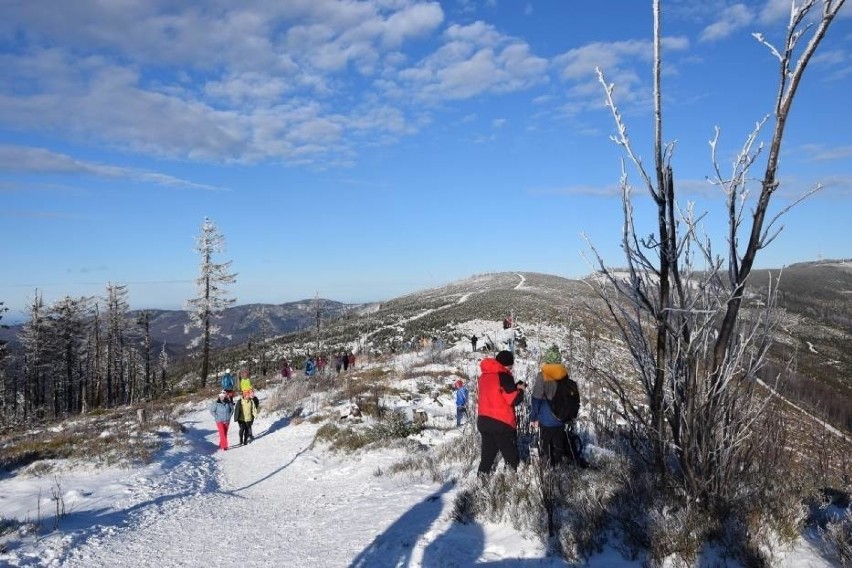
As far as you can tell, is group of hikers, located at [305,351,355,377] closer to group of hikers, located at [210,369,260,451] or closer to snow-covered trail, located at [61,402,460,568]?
group of hikers, located at [210,369,260,451]

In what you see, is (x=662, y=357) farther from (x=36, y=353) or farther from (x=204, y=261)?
(x=36, y=353)

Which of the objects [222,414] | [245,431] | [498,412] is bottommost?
[245,431]

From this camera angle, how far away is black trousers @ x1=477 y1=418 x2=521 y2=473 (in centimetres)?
644

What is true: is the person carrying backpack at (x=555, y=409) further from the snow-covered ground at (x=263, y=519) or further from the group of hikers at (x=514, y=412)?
the snow-covered ground at (x=263, y=519)

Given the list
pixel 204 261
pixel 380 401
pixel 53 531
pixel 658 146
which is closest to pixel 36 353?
pixel 204 261

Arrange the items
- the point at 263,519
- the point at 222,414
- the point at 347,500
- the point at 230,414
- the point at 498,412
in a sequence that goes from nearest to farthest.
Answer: the point at 498,412, the point at 263,519, the point at 347,500, the point at 222,414, the point at 230,414

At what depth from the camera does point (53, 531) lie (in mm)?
5984

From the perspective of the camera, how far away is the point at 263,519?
7.03 meters

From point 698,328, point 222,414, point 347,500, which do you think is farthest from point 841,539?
point 222,414

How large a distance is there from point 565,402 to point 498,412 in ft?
2.85

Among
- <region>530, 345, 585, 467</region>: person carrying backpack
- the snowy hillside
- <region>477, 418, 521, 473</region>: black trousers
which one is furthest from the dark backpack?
<region>477, 418, 521, 473</region>: black trousers

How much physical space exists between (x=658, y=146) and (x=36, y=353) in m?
51.1

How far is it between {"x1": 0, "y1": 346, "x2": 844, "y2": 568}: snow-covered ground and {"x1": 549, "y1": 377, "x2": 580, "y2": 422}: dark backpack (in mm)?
1702

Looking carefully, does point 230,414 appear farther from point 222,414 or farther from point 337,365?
point 337,365
